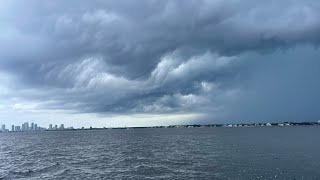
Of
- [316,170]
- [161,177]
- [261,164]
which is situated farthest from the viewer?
[261,164]

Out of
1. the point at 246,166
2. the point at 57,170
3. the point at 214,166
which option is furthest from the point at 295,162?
the point at 57,170

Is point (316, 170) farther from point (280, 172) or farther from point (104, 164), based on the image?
point (104, 164)

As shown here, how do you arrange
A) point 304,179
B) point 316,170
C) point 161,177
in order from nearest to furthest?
point 304,179 → point 161,177 → point 316,170

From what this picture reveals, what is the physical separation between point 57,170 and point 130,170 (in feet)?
56.7

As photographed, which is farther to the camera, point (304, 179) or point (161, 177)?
point (161, 177)

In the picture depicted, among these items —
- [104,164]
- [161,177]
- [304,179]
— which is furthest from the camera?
[104,164]

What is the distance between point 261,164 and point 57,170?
1876 inches

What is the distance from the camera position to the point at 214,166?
7344 centimetres

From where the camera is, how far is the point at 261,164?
7588 cm

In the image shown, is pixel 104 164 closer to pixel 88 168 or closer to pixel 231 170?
pixel 88 168

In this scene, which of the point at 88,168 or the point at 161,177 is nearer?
the point at 161,177

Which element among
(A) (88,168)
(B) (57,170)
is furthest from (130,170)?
(B) (57,170)

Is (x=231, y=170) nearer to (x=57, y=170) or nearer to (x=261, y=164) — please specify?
(x=261, y=164)

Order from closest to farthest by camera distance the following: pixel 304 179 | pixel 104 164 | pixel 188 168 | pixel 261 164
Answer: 1. pixel 304 179
2. pixel 188 168
3. pixel 261 164
4. pixel 104 164
